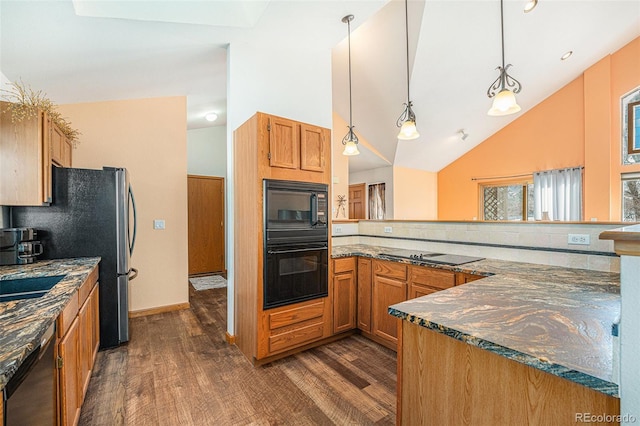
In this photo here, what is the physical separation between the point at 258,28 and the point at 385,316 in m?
2.84

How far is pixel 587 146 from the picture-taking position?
5.10m

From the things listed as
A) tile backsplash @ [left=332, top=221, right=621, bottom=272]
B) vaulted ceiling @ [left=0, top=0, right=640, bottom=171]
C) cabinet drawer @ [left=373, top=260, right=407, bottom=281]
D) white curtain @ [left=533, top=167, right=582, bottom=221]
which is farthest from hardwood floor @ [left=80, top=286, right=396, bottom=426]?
white curtain @ [left=533, top=167, right=582, bottom=221]

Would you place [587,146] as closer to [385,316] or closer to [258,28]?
[385,316]

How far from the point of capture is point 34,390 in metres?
1.06

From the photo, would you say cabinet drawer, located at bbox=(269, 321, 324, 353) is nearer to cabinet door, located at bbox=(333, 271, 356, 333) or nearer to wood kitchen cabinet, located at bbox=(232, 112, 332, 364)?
wood kitchen cabinet, located at bbox=(232, 112, 332, 364)

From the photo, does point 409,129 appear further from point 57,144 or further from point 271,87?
point 57,144

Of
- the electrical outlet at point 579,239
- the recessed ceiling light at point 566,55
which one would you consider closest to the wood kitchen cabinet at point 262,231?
the electrical outlet at point 579,239

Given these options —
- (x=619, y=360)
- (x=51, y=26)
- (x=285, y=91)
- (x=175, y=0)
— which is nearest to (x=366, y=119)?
(x=285, y=91)

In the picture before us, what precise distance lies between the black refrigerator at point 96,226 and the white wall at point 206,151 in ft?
10.7

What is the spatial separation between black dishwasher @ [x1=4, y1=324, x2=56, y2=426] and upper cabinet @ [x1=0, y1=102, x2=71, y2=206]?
136cm

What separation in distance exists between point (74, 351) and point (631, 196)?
7287 millimetres

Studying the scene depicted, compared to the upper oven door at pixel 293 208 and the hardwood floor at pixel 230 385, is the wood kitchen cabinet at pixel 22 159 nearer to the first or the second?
the hardwood floor at pixel 230 385

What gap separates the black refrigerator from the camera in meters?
Result: 2.33

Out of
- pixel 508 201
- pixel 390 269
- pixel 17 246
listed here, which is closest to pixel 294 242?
pixel 390 269
